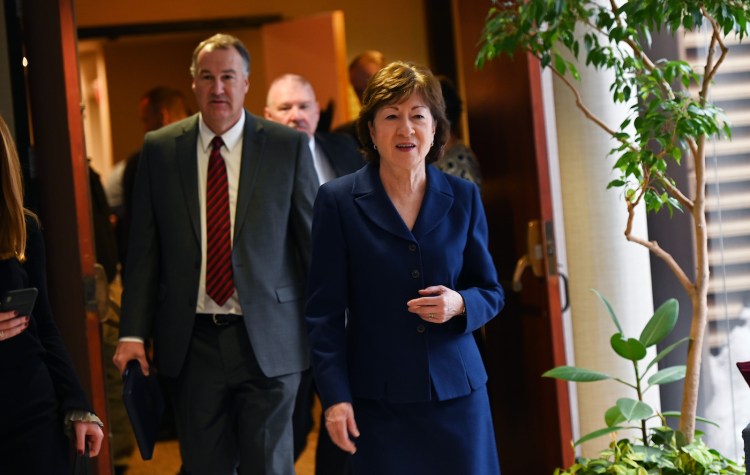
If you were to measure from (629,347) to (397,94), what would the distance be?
1205 millimetres

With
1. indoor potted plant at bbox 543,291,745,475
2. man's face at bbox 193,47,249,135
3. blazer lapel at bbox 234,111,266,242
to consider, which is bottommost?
indoor potted plant at bbox 543,291,745,475

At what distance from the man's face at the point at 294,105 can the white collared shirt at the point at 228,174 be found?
0.87 meters

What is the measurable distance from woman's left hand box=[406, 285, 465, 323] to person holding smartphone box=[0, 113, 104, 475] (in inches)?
31.1

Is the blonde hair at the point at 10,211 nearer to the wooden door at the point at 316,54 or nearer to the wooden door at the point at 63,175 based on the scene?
the wooden door at the point at 63,175

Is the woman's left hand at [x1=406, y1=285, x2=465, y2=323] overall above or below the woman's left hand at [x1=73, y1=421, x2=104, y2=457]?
above

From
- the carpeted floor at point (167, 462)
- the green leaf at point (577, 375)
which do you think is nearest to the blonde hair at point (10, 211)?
the green leaf at point (577, 375)

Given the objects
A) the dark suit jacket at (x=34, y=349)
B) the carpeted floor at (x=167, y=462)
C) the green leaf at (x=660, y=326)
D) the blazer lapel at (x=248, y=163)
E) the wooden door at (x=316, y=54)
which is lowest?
the carpeted floor at (x=167, y=462)

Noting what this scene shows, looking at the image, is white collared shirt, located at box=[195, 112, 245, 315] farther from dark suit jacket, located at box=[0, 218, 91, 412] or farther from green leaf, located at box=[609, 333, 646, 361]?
green leaf, located at box=[609, 333, 646, 361]

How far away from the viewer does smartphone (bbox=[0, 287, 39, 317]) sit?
246 cm

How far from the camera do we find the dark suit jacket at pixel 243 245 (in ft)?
11.1

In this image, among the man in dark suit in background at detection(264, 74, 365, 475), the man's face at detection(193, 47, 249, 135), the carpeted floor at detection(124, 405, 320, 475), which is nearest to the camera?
the man's face at detection(193, 47, 249, 135)

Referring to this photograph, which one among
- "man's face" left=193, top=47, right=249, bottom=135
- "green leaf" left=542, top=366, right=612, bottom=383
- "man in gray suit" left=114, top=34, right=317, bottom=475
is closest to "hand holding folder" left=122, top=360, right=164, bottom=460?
"man in gray suit" left=114, top=34, right=317, bottom=475

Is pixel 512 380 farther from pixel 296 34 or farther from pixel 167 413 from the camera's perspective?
pixel 296 34

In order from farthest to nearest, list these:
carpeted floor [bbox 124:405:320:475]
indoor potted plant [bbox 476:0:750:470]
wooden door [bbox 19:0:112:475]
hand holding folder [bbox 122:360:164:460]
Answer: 1. carpeted floor [bbox 124:405:320:475]
2. wooden door [bbox 19:0:112:475]
3. hand holding folder [bbox 122:360:164:460]
4. indoor potted plant [bbox 476:0:750:470]
